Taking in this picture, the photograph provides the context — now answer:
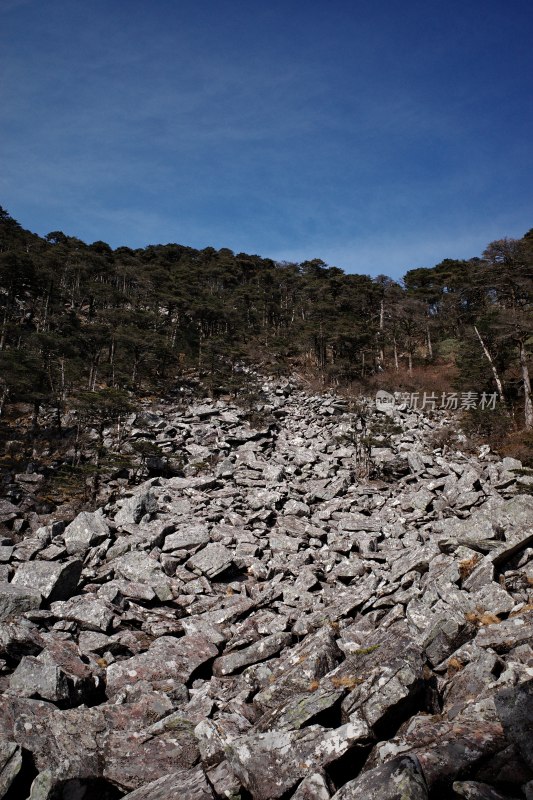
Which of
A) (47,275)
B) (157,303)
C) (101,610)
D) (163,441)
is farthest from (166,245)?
(101,610)

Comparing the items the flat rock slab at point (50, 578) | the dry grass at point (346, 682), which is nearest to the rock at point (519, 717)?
the dry grass at point (346, 682)

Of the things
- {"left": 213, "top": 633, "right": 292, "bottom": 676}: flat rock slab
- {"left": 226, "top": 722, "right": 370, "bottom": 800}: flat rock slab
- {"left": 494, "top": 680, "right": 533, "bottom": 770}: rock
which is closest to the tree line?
{"left": 213, "top": 633, "right": 292, "bottom": 676}: flat rock slab

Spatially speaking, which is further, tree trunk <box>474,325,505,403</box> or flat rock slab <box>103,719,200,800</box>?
tree trunk <box>474,325,505,403</box>

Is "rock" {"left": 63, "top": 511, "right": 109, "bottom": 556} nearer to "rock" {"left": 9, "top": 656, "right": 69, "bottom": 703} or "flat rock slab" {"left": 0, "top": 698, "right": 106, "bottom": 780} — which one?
"rock" {"left": 9, "top": 656, "right": 69, "bottom": 703}

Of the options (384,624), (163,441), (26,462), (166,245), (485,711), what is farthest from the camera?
(166,245)

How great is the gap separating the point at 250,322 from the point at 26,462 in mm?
38356

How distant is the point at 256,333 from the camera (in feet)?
182

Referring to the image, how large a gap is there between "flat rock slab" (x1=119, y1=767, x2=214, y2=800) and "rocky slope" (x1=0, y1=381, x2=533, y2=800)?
3 cm

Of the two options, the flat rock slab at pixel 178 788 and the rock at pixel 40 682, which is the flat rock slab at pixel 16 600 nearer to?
the rock at pixel 40 682

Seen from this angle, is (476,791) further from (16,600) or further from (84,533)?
(84,533)

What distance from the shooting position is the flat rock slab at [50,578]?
11.9 metres

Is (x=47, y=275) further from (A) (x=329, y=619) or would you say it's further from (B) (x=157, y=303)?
(A) (x=329, y=619)

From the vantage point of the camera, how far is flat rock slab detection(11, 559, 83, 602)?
11.9m

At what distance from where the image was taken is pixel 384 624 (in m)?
9.21
